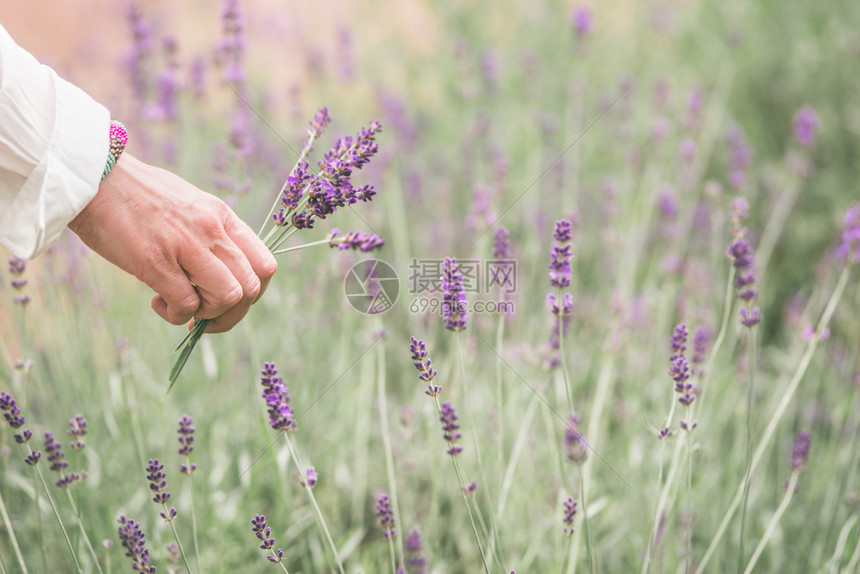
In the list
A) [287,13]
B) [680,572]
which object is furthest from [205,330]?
[287,13]

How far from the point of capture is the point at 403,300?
2.51 m

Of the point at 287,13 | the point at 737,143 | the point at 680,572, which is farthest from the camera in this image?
the point at 287,13

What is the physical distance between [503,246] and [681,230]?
1335mm

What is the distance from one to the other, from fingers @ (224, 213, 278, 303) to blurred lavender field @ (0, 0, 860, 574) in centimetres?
6

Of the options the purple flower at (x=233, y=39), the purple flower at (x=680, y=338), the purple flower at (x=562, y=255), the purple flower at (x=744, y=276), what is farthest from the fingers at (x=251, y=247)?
the purple flower at (x=233, y=39)

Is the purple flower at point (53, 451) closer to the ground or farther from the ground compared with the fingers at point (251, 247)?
closer to the ground

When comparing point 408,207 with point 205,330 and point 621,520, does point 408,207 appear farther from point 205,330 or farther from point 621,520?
point 205,330

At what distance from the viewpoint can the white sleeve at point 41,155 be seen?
3.11 ft

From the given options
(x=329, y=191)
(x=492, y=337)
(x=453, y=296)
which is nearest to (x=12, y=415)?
(x=329, y=191)

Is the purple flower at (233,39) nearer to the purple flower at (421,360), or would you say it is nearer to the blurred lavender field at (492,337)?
the blurred lavender field at (492,337)

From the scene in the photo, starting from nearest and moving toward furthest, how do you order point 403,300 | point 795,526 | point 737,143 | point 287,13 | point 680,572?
point 680,572 < point 795,526 < point 737,143 < point 403,300 < point 287,13

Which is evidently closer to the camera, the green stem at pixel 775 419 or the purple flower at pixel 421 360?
the purple flower at pixel 421 360

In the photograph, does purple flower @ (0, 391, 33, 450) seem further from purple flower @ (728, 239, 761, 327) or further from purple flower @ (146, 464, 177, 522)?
purple flower @ (728, 239, 761, 327)

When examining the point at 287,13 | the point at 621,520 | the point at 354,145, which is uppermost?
the point at 287,13
